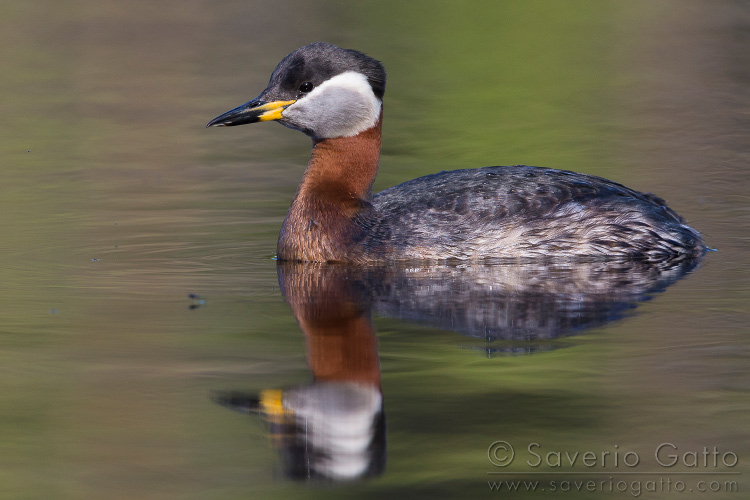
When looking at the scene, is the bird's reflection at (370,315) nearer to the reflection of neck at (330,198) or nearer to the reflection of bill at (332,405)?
the reflection of bill at (332,405)

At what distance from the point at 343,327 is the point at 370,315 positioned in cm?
38

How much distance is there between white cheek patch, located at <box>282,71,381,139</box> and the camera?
10.5 meters

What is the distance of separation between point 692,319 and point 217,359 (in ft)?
10.7

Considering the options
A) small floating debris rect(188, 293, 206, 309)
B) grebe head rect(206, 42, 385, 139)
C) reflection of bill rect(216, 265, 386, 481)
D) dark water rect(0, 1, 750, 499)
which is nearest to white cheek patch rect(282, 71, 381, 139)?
grebe head rect(206, 42, 385, 139)

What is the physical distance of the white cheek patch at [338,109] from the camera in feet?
34.6

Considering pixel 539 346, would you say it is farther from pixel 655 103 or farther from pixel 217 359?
pixel 655 103

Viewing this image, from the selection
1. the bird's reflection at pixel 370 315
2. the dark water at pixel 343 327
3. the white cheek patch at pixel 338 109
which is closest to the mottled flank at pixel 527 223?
the bird's reflection at pixel 370 315

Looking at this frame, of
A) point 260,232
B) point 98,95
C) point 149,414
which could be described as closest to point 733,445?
point 149,414

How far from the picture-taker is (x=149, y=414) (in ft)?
21.2

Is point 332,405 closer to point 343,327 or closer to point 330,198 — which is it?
point 343,327

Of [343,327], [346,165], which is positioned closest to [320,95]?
[346,165]

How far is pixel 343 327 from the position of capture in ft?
26.7

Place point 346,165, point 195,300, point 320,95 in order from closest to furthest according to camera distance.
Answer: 1. point 195,300
2. point 320,95
3. point 346,165

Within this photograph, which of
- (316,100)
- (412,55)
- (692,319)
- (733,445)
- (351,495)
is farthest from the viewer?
(412,55)
